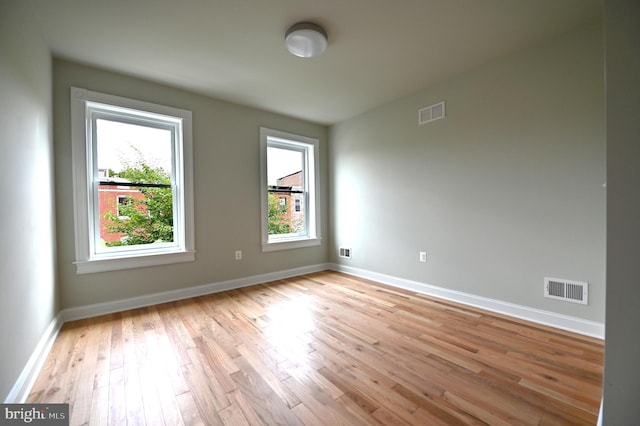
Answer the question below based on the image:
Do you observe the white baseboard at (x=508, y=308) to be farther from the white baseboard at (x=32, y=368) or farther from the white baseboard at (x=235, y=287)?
the white baseboard at (x=32, y=368)

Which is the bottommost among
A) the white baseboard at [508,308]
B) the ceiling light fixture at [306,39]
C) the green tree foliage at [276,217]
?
the white baseboard at [508,308]

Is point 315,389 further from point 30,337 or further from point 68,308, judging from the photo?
point 68,308

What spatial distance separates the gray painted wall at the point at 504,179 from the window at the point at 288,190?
1133 millimetres

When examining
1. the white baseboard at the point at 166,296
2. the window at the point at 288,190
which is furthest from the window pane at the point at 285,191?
the white baseboard at the point at 166,296

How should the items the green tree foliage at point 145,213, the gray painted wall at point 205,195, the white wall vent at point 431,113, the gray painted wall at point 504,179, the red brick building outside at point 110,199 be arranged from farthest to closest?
the white wall vent at point 431,113 < the green tree foliage at point 145,213 < the red brick building outside at point 110,199 < the gray painted wall at point 205,195 < the gray painted wall at point 504,179

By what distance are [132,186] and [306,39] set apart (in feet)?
8.06

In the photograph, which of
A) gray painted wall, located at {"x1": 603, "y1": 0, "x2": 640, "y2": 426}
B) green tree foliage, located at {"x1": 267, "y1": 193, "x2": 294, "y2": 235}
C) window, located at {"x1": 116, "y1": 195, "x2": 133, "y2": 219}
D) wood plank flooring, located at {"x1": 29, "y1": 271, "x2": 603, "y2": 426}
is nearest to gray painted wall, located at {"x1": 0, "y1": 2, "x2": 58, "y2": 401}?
wood plank flooring, located at {"x1": 29, "y1": 271, "x2": 603, "y2": 426}

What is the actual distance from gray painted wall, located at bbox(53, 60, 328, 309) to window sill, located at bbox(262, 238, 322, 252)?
0.09m

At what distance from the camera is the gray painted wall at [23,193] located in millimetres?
1431

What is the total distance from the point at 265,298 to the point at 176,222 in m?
1.47

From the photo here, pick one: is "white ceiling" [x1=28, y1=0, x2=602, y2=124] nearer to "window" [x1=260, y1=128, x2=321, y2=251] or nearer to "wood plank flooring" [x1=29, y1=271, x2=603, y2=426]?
"window" [x1=260, y1=128, x2=321, y2=251]

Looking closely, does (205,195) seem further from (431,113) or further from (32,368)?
(431,113)

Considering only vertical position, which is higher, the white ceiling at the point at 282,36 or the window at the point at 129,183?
the white ceiling at the point at 282,36

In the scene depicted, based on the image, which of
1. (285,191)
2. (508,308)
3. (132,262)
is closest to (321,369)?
(508,308)
